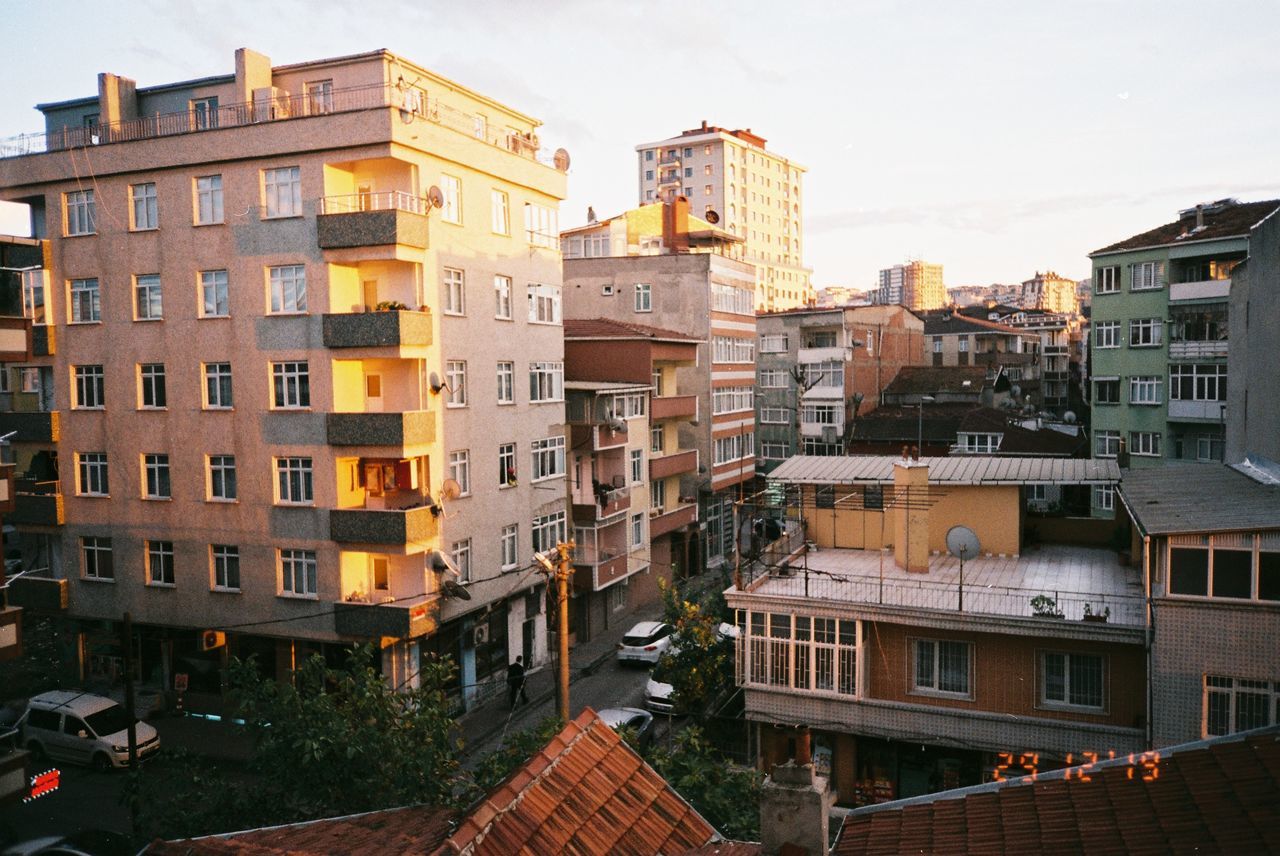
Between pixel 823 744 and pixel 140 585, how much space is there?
2060cm

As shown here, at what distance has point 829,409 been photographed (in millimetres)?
53375

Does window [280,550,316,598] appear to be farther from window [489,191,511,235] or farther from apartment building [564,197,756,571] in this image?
apartment building [564,197,756,571]

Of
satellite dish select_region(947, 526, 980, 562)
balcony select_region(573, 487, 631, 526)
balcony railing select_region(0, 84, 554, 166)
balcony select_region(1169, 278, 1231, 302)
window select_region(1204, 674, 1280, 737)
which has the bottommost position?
window select_region(1204, 674, 1280, 737)

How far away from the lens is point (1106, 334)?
44.6 metres

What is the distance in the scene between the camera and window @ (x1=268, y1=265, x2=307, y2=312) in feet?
84.0

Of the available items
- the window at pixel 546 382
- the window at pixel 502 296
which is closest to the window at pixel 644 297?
the window at pixel 546 382

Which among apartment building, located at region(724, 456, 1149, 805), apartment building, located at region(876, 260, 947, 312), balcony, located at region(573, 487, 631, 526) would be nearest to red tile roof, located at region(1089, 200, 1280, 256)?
apartment building, located at region(724, 456, 1149, 805)

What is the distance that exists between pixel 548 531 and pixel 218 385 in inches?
451

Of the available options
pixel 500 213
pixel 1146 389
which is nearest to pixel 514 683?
pixel 500 213

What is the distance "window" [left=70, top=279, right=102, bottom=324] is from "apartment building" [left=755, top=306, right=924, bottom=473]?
33.8 metres

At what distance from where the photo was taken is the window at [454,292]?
27.1 meters

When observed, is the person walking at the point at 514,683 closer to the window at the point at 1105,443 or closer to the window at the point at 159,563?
the window at the point at 159,563

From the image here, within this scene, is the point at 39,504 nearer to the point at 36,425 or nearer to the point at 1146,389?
the point at 36,425

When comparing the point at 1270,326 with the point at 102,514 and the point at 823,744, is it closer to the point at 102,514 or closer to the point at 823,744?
the point at 823,744
